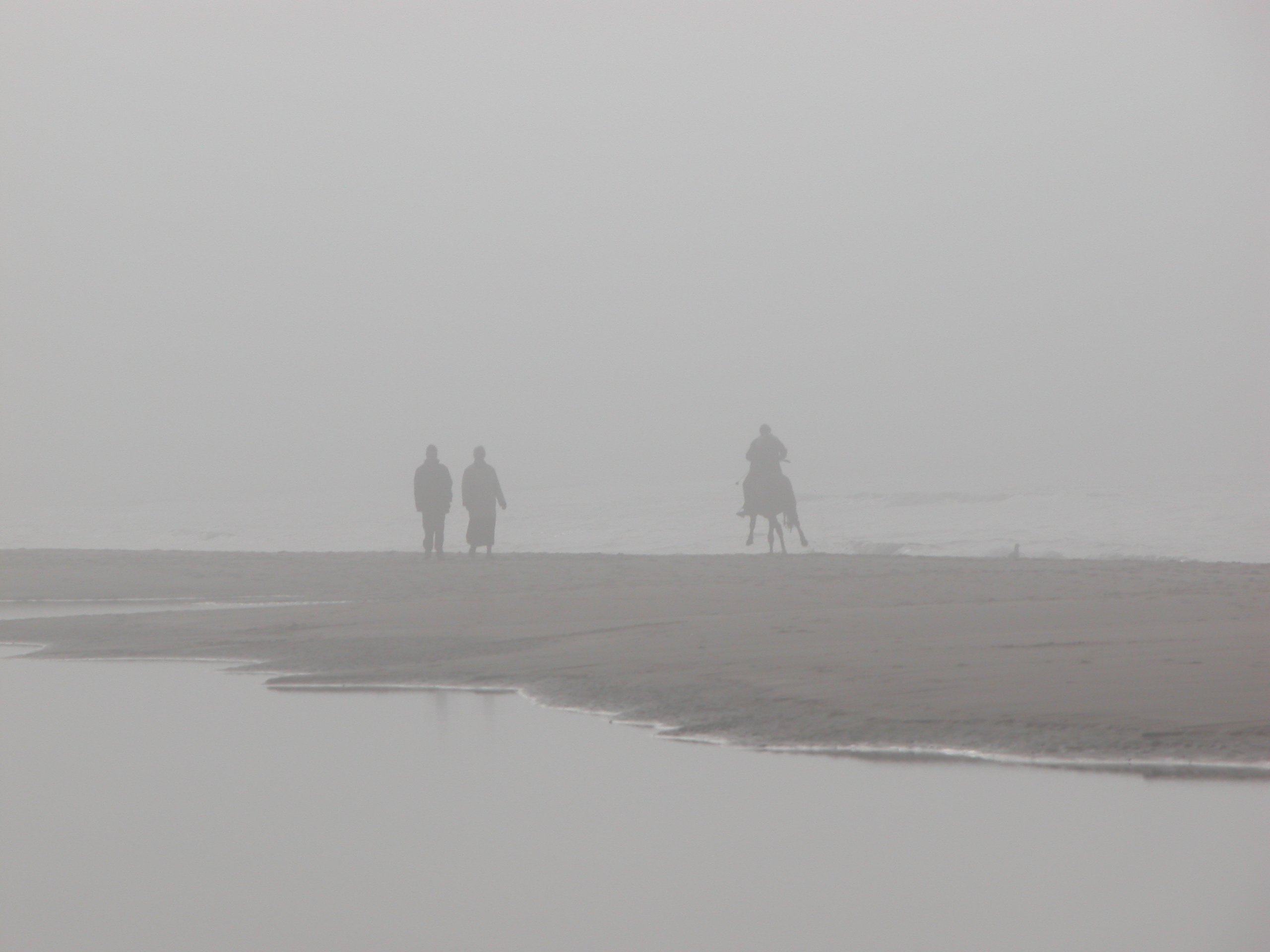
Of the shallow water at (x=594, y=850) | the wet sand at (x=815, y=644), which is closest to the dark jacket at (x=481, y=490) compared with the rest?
the wet sand at (x=815, y=644)

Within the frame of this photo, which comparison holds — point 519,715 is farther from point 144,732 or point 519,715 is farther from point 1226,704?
point 1226,704

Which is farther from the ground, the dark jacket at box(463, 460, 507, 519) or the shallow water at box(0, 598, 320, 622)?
the dark jacket at box(463, 460, 507, 519)

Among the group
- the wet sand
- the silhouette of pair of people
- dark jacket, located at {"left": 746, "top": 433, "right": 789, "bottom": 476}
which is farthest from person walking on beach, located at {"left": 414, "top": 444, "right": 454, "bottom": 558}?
dark jacket, located at {"left": 746, "top": 433, "right": 789, "bottom": 476}

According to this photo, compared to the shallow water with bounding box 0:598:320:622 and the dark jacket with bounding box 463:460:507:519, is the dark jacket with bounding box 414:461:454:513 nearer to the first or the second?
the dark jacket with bounding box 463:460:507:519

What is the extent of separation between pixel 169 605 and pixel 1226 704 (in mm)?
12702

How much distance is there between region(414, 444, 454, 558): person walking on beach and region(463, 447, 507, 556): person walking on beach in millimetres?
301

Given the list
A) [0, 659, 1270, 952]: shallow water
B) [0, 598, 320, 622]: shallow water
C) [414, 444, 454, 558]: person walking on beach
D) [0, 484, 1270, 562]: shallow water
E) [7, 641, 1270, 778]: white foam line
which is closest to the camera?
[0, 659, 1270, 952]: shallow water

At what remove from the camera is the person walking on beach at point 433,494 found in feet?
74.6

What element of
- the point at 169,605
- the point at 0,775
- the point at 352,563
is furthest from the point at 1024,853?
the point at 352,563

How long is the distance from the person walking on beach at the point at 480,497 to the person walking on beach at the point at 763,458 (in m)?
3.74

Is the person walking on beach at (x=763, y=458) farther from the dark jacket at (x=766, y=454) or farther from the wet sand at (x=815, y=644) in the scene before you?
the wet sand at (x=815, y=644)

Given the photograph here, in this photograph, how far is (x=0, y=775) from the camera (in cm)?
642

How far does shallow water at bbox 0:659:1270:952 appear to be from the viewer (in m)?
3.96

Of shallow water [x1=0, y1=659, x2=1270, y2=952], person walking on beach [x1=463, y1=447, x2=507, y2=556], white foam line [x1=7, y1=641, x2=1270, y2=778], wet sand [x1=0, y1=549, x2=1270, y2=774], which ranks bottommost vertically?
shallow water [x1=0, y1=659, x2=1270, y2=952]
